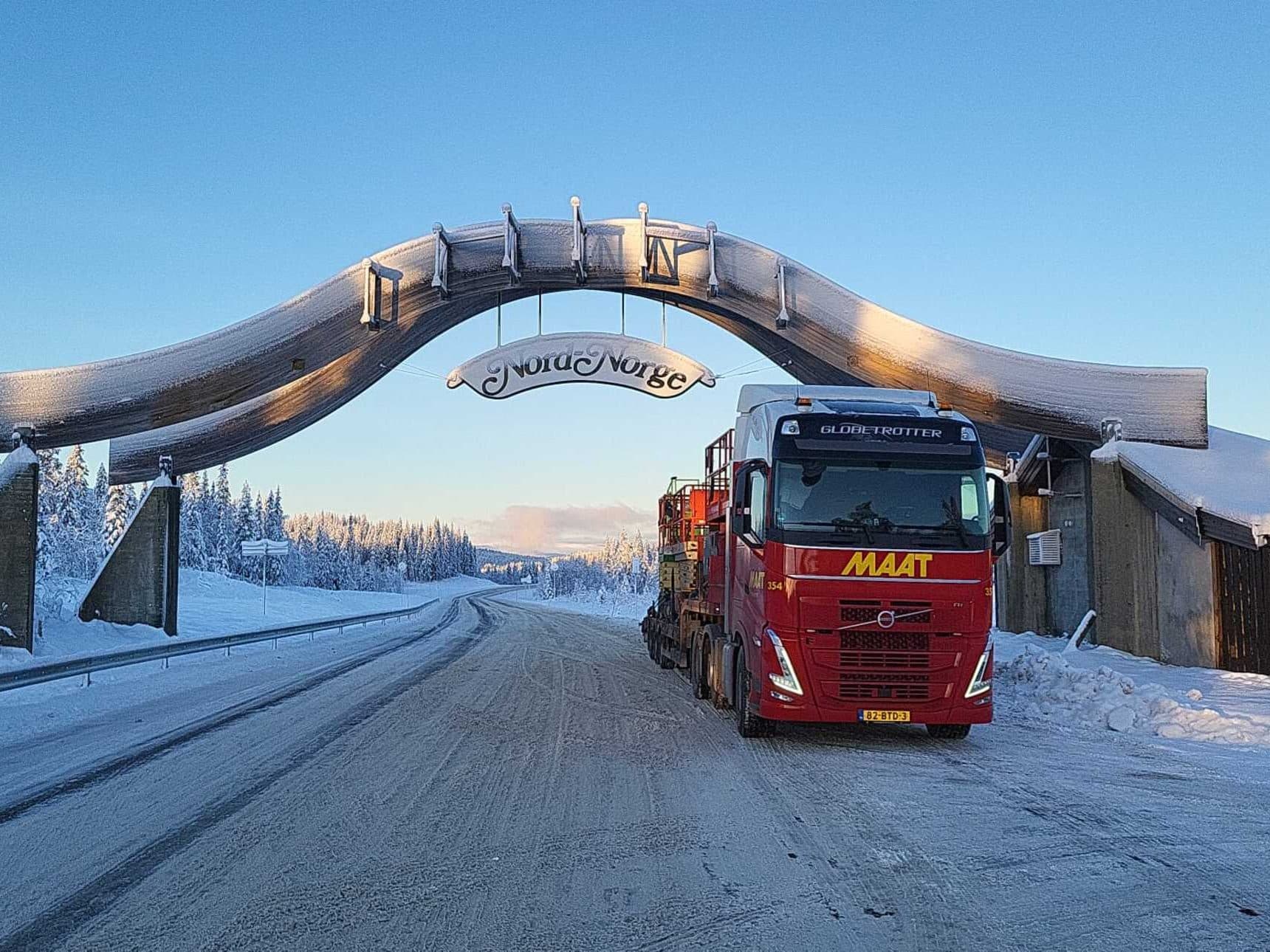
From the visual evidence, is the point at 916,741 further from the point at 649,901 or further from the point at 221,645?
the point at 221,645

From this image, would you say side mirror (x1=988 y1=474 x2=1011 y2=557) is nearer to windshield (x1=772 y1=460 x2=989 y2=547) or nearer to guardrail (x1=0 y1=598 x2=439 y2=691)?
windshield (x1=772 y1=460 x2=989 y2=547)

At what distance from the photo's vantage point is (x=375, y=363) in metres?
20.8

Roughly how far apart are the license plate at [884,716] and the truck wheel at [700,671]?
409cm

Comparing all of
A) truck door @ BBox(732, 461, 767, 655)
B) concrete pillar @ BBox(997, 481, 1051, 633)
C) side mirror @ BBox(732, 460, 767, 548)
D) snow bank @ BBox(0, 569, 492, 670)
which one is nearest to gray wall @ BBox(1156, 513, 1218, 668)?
concrete pillar @ BBox(997, 481, 1051, 633)

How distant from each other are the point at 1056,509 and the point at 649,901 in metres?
19.7

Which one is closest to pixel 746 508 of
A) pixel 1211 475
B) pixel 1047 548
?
pixel 1211 475

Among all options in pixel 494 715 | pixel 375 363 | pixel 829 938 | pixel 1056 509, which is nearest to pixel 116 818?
pixel 829 938

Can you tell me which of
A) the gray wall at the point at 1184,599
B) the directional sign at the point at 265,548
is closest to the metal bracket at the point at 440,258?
the gray wall at the point at 1184,599

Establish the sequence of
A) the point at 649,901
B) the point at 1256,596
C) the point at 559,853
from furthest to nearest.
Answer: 1. the point at 1256,596
2. the point at 559,853
3. the point at 649,901

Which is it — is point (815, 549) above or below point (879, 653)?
above

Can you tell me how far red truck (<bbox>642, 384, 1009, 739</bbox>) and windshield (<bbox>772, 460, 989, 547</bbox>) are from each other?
0.01 m

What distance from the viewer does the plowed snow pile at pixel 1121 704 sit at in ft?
37.5

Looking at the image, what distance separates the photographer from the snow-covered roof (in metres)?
15.9

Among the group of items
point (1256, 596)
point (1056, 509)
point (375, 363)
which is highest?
point (375, 363)
